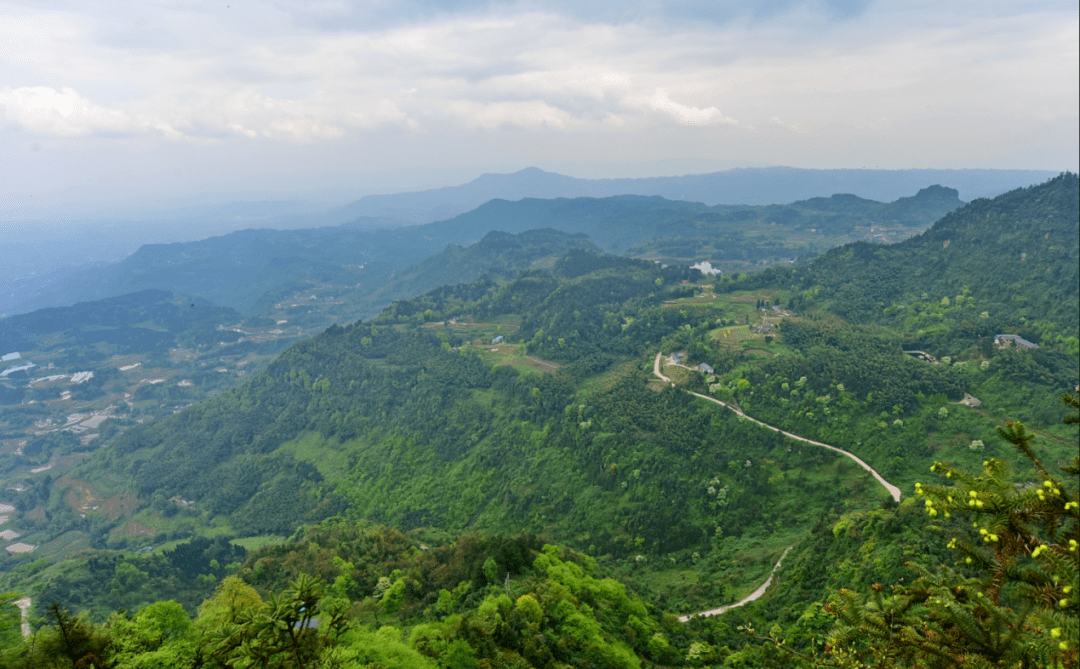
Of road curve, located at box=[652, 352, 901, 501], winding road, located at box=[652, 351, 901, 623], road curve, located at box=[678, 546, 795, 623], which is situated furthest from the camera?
road curve, located at box=[652, 352, 901, 501]

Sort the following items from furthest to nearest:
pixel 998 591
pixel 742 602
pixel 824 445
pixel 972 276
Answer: pixel 972 276 < pixel 824 445 < pixel 742 602 < pixel 998 591

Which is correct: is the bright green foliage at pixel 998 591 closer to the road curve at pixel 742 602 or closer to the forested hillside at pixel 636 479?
the forested hillside at pixel 636 479

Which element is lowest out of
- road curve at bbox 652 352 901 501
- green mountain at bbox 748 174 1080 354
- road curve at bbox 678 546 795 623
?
road curve at bbox 678 546 795 623

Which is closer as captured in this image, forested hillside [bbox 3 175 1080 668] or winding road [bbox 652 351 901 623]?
forested hillside [bbox 3 175 1080 668]

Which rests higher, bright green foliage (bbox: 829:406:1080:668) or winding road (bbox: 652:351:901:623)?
bright green foliage (bbox: 829:406:1080:668)

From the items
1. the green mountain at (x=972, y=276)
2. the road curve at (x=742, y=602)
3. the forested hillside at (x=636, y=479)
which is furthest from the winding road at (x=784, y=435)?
the green mountain at (x=972, y=276)

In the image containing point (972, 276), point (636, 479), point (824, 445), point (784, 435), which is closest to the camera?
point (824, 445)

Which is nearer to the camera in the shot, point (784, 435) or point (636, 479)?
point (784, 435)

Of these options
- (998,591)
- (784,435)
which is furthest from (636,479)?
(998,591)

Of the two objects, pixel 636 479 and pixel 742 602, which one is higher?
pixel 742 602

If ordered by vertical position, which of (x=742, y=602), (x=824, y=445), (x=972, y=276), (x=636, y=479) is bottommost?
(x=636, y=479)

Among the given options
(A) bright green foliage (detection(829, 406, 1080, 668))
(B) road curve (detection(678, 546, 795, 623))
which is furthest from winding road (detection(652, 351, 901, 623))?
(A) bright green foliage (detection(829, 406, 1080, 668))

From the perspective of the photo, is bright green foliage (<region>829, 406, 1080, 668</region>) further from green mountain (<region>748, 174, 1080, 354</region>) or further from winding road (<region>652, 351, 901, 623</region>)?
green mountain (<region>748, 174, 1080, 354</region>)

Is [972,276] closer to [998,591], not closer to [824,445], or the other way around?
[824,445]
